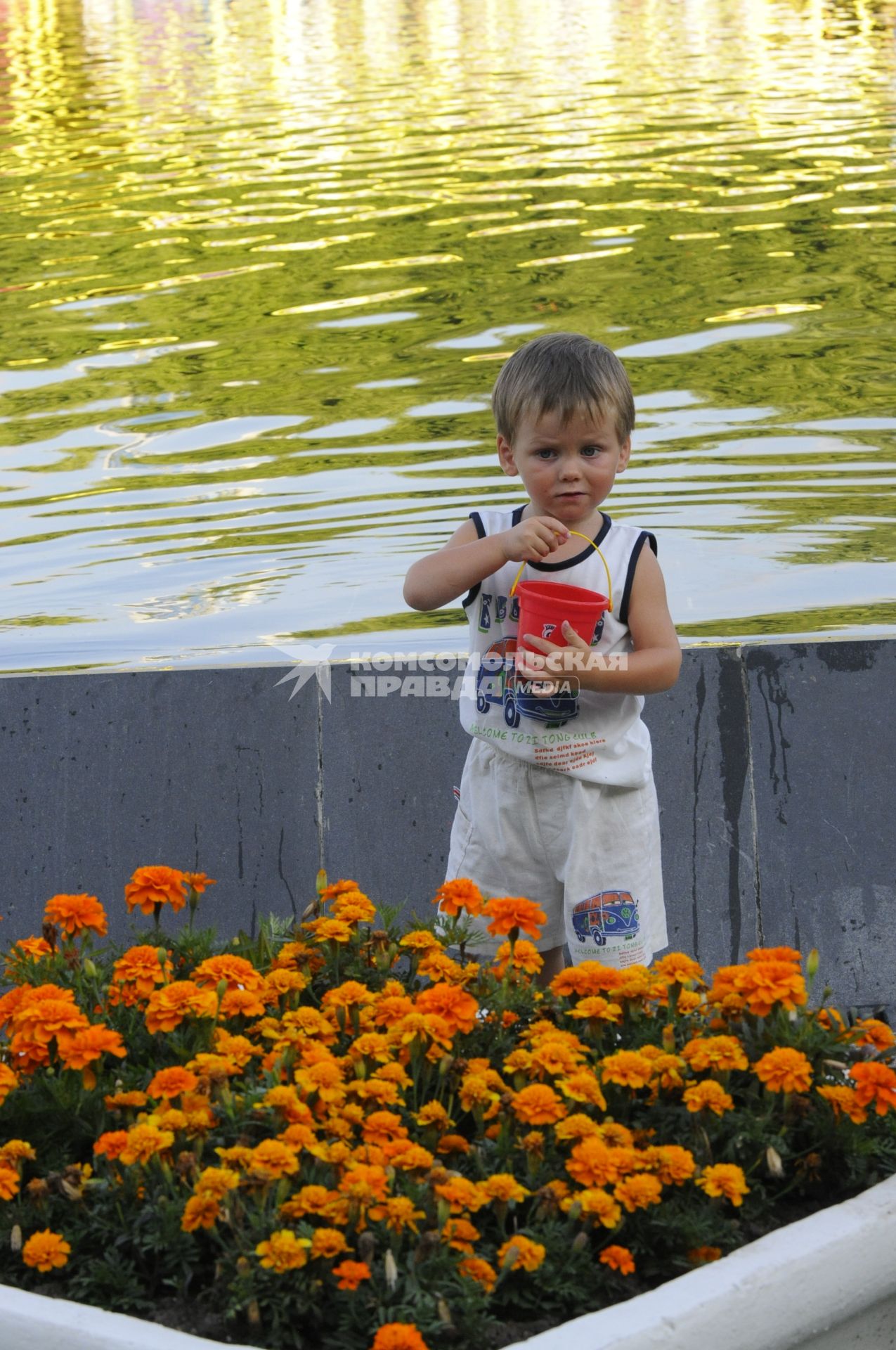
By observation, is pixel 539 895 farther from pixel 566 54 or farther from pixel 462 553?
pixel 566 54

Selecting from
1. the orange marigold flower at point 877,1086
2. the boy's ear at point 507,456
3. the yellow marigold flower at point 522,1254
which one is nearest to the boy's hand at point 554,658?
the boy's ear at point 507,456

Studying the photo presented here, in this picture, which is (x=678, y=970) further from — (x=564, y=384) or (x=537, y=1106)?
(x=564, y=384)

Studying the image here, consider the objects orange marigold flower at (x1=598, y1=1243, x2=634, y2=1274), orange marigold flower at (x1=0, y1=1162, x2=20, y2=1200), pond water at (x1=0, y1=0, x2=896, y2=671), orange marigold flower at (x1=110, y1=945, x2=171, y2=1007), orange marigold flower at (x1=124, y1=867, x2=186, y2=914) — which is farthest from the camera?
pond water at (x1=0, y1=0, x2=896, y2=671)

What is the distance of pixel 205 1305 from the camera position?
235cm

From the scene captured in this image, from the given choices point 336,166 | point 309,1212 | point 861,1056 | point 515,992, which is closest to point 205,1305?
point 309,1212

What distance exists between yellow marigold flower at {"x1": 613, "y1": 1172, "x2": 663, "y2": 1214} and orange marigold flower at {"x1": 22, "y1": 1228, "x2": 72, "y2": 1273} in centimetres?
82

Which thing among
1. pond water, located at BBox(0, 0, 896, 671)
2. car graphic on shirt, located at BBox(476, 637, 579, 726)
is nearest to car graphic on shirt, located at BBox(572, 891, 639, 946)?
car graphic on shirt, located at BBox(476, 637, 579, 726)

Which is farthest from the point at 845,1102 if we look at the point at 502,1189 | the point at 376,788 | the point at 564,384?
the point at 376,788

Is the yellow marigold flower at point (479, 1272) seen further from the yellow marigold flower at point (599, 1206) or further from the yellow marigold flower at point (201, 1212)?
the yellow marigold flower at point (201, 1212)

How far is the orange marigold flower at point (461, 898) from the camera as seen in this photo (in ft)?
9.80

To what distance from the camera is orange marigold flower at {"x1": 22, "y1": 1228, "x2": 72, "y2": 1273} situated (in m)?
2.36

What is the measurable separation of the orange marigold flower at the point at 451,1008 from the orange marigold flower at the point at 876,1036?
26.1 inches

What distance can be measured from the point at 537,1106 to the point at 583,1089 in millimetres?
78

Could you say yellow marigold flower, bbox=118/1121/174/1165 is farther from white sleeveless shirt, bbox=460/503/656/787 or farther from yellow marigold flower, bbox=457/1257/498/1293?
white sleeveless shirt, bbox=460/503/656/787
